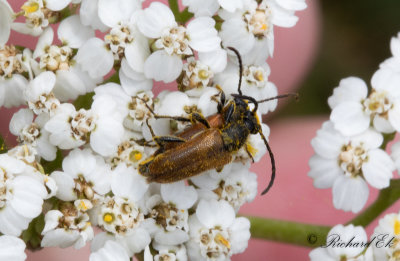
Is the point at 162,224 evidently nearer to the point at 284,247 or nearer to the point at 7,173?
the point at 7,173

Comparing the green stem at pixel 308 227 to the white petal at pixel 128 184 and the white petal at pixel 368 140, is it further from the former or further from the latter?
the white petal at pixel 128 184

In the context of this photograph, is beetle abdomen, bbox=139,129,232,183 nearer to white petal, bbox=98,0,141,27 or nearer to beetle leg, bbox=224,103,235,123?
beetle leg, bbox=224,103,235,123

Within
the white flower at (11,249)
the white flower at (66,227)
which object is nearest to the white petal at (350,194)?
the white flower at (66,227)

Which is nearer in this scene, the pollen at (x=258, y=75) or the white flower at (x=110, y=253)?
the white flower at (x=110, y=253)

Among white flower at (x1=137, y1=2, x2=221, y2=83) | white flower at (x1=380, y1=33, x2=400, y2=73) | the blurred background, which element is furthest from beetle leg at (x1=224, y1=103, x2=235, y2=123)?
the blurred background

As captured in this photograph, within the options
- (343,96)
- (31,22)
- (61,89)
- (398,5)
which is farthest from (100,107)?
(398,5)

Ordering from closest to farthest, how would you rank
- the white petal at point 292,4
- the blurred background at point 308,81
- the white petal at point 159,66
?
the white petal at point 159,66, the white petal at point 292,4, the blurred background at point 308,81
